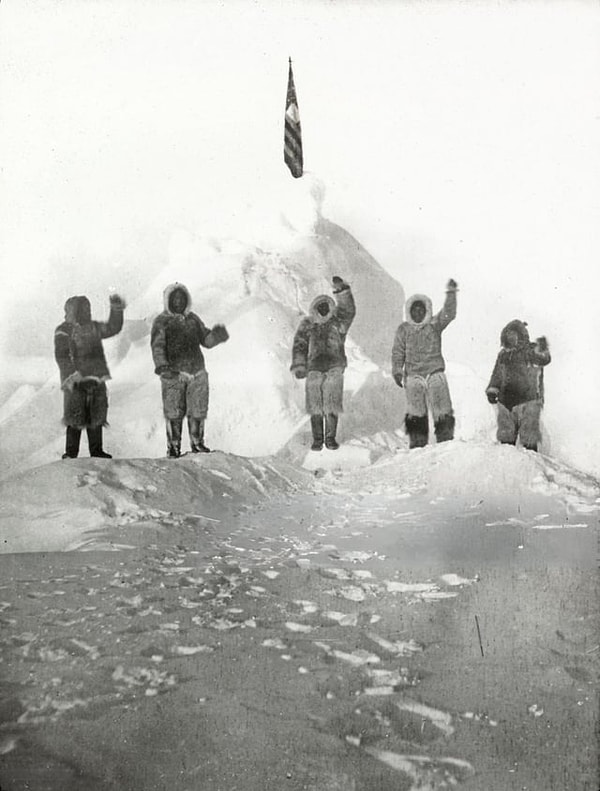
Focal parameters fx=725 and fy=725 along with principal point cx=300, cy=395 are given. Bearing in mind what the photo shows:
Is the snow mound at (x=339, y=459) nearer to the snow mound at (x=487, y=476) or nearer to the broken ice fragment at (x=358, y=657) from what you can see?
the snow mound at (x=487, y=476)

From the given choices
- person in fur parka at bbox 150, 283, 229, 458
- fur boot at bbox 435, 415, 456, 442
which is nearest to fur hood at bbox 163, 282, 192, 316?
person in fur parka at bbox 150, 283, 229, 458

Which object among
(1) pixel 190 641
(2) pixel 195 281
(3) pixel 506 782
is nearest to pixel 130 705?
(1) pixel 190 641

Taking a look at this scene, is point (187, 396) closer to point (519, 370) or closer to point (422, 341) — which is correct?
point (422, 341)

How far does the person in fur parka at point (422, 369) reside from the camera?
234 centimetres

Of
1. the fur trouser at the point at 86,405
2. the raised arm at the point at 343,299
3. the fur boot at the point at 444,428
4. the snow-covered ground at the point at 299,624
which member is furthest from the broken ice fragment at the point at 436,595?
the fur trouser at the point at 86,405

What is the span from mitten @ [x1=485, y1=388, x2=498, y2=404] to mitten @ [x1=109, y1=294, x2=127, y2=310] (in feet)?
3.89

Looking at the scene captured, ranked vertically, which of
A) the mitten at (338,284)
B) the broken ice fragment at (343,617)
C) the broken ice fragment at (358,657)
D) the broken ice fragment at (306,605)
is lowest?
the broken ice fragment at (358,657)

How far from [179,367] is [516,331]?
108 centimetres

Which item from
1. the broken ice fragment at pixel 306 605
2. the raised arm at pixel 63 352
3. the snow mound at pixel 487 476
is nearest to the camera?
the broken ice fragment at pixel 306 605

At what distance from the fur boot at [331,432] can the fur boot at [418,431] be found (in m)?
0.24

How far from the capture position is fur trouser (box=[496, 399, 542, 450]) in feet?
7.58

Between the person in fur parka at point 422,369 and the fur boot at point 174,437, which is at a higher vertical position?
the person in fur parka at point 422,369

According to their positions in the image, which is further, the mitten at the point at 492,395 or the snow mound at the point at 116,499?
the mitten at the point at 492,395

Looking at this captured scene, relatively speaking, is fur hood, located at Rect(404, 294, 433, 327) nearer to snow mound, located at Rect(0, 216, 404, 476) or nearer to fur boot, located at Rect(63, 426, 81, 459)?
snow mound, located at Rect(0, 216, 404, 476)
